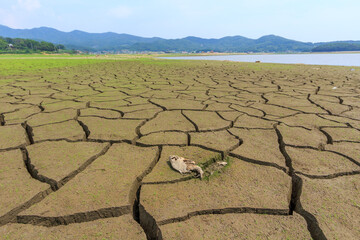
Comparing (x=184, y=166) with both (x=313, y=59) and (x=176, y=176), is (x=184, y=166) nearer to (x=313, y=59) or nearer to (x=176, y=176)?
(x=176, y=176)

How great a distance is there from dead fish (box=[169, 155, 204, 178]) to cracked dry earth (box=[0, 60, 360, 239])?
0.13ft

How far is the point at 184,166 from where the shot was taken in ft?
3.62

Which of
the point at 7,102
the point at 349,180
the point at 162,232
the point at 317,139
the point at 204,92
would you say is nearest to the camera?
the point at 162,232

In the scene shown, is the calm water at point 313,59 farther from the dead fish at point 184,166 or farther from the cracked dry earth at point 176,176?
the dead fish at point 184,166

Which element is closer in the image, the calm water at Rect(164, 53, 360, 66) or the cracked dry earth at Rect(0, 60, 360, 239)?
the cracked dry earth at Rect(0, 60, 360, 239)

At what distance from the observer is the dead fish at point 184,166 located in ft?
3.54

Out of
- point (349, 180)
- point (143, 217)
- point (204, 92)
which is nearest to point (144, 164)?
point (143, 217)

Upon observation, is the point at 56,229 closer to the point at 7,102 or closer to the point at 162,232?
the point at 162,232

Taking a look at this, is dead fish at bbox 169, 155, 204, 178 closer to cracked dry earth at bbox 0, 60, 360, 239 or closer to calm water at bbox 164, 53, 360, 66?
cracked dry earth at bbox 0, 60, 360, 239

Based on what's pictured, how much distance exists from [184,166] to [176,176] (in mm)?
74

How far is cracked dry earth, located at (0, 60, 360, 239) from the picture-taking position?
78 centimetres

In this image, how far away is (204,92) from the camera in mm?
3277

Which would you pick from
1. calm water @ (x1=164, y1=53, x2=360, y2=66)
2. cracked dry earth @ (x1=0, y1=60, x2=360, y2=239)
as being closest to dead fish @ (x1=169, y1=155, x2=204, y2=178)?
cracked dry earth @ (x1=0, y1=60, x2=360, y2=239)

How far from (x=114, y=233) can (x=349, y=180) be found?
1113mm
